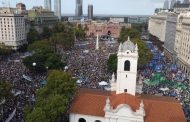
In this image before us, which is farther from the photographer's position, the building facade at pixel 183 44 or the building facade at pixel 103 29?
the building facade at pixel 103 29

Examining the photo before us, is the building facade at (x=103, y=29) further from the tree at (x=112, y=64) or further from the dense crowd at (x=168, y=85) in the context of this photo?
the tree at (x=112, y=64)

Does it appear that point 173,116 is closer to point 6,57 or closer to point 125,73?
point 125,73

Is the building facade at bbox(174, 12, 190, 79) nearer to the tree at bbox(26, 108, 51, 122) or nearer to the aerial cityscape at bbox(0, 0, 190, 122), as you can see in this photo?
the aerial cityscape at bbox(0, 0, 190, 122)

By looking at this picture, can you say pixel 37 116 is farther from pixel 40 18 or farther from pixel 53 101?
pixel 40 18

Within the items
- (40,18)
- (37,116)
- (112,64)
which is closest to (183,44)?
(112,64)

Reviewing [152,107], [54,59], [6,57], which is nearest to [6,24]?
[6,57]

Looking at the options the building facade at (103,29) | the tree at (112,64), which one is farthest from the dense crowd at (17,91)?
the building facade at (103,29)

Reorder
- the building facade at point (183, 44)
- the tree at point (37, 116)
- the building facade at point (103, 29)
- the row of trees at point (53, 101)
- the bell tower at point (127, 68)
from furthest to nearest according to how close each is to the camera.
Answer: the building facade at point (103, 29)
the building facade at point (183, 44)
the bell tower at point (127, 68)
the row of trees at point (53, 101)
the tree at point (37, 116)

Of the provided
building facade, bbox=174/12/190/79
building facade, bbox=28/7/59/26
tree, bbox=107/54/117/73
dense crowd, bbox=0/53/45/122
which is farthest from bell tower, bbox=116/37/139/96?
building facade, bbox=28/7/59/26
